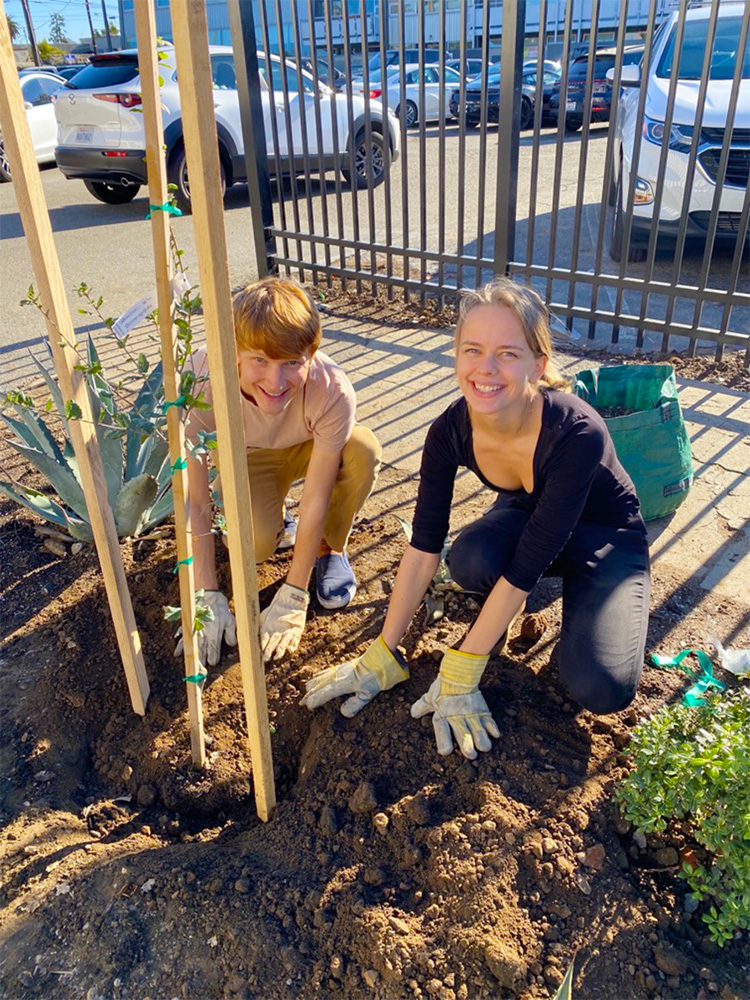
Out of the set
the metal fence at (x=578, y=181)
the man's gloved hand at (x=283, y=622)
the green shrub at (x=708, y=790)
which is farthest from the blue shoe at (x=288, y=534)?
the metal fence at (x=578, y=181)

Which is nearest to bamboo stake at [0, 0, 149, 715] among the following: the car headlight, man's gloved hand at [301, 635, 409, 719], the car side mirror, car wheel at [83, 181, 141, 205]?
man's gloved hand at [301, 635, 409, 719]

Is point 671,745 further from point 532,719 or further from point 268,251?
point 268,251

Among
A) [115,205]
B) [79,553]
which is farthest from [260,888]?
[115,205]

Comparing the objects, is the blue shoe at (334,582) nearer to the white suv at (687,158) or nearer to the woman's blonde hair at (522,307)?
the woman's blonde hair at (522,307)

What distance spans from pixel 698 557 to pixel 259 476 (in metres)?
1.59

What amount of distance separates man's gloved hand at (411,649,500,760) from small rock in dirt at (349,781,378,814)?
20 cm

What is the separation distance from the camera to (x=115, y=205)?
9781 millimetres

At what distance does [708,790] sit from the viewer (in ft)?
5.05

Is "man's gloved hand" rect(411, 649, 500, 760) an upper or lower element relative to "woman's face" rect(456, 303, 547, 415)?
lower

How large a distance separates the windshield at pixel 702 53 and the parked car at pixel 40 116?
8582mm

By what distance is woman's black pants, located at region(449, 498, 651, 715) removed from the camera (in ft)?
6.63

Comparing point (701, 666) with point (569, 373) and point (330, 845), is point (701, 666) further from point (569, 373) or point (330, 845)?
point (569, 373)

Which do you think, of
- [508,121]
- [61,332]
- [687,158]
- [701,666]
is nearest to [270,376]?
[61,332]

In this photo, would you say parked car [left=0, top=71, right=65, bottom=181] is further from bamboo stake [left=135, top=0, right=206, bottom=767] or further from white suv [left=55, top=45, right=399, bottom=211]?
bamboo stake [left=135, top=0, right=206, bottom=767]
